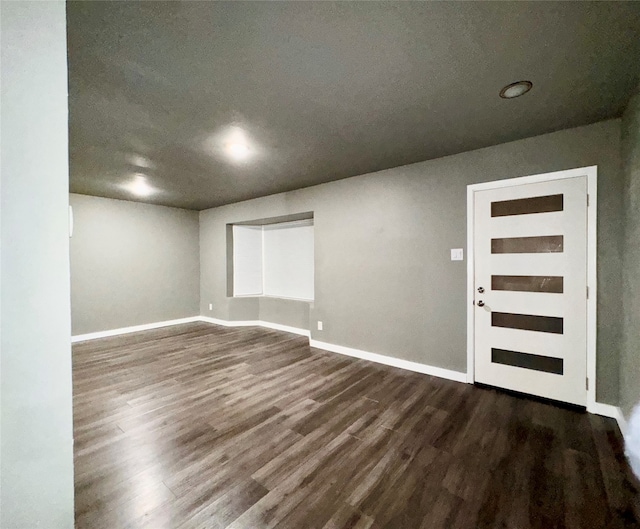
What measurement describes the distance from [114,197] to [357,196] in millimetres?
4437

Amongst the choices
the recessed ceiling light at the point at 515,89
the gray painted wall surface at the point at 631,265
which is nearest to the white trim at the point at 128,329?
the recessed ceiling light at the point at 515,89

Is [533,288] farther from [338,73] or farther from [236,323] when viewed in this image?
[236,323]

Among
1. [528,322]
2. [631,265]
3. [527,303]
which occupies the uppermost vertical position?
[631,265]

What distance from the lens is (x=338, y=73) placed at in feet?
5.45

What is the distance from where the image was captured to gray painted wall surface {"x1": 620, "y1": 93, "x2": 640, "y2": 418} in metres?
1.84

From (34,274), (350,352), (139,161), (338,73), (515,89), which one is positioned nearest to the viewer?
(34,274)

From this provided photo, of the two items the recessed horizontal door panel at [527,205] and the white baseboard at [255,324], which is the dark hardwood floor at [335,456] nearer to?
the recessed horizontal door panel at [527,205]

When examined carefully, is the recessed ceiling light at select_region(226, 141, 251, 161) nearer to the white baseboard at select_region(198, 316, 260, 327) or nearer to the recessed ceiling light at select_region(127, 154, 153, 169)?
the recessed ceiling light at select_region(127, 154, 153, 169)

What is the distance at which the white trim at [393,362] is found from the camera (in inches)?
120

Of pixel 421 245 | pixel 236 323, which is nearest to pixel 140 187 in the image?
pixel 236 323

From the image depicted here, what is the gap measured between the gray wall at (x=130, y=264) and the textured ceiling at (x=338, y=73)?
251 cm

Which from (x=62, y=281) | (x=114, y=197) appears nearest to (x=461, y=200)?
(x=62, y=281)

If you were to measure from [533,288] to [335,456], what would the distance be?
2.38 meters

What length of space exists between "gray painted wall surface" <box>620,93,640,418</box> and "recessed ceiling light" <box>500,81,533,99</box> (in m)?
0.73
